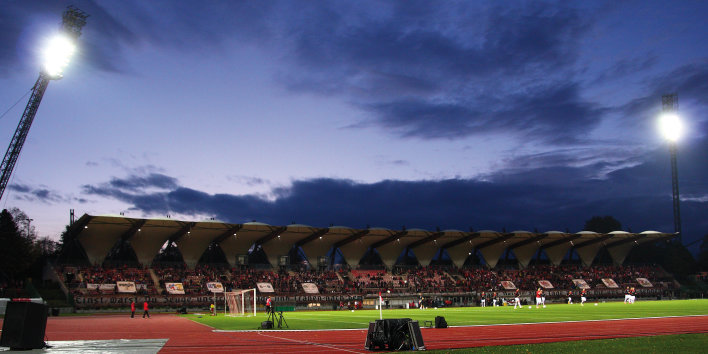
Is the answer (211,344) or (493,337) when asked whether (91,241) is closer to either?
(211,344)

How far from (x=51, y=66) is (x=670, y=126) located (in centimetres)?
8893

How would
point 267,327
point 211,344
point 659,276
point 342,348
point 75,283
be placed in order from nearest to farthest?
point 342,348
point 211,344
point 267,327
point 75,283
point 659,276

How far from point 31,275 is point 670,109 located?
104 m

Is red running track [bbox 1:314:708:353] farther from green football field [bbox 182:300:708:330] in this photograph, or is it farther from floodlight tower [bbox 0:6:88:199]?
floodlight tower [bbox 0:6:88:199]

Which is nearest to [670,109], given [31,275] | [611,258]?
[611,258]

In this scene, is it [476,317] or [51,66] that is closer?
[476,317]

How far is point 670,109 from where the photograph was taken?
93438 millimetres

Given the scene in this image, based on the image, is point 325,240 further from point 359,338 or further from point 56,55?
point 359,338

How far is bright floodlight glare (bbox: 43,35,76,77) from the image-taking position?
61.5m

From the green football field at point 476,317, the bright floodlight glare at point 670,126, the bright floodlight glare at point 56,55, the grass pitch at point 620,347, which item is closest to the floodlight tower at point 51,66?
the bright floodlight glare at point 56,55

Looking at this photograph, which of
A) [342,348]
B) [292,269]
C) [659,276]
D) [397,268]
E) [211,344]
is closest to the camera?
[342,348]

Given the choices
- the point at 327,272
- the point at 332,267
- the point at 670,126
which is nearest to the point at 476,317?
the point at 327,272

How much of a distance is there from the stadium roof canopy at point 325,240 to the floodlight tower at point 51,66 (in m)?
17.7

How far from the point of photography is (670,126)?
9262cm
